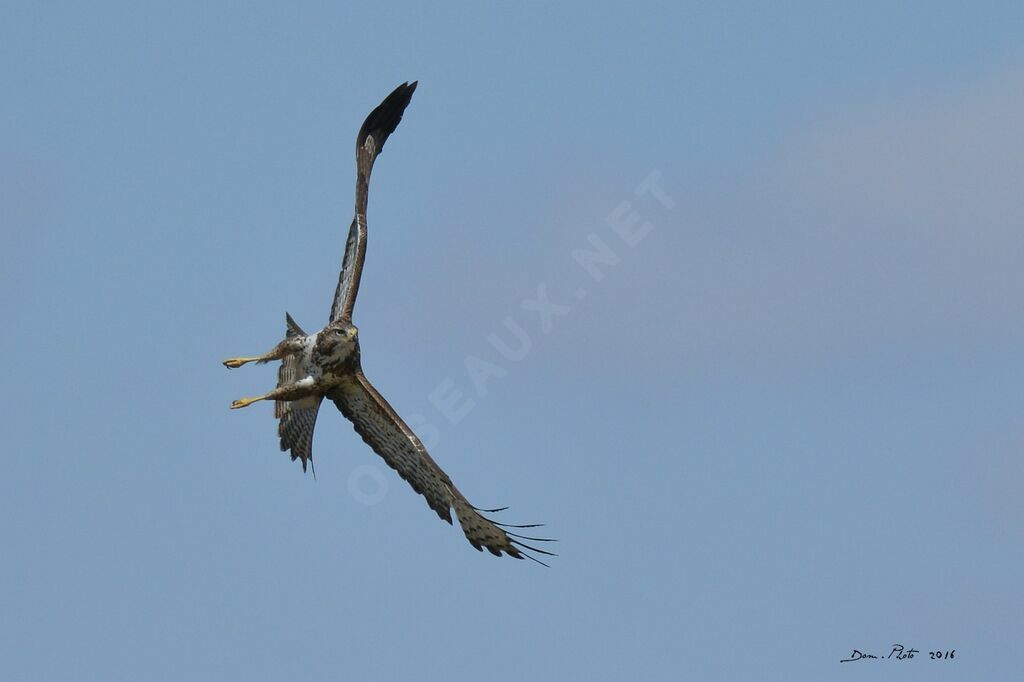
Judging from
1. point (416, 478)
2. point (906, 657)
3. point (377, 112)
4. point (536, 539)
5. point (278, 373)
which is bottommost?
point (906, 657)

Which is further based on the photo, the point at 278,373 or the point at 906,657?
the point at 906,657

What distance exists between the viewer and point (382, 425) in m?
18.0

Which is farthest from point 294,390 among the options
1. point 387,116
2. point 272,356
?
point 387,116

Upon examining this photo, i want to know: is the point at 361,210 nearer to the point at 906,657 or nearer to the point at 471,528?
the point at 471,528

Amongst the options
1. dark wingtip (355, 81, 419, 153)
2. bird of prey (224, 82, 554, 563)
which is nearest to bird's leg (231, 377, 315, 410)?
bird of prey (224, 82, 554, 563)

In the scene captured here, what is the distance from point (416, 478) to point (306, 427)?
1261mm

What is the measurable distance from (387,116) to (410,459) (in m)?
4.11

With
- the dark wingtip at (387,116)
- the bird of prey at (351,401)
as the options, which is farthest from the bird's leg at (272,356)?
the dark wingtip at (387,116)

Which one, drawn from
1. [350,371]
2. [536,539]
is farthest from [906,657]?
[350,371]

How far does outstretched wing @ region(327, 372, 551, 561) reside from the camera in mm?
17734

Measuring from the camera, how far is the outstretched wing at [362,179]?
59.0 ft

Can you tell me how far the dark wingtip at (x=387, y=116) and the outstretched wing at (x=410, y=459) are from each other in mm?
3007

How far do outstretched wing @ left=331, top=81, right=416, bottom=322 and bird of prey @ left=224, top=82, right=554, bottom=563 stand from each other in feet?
0.03

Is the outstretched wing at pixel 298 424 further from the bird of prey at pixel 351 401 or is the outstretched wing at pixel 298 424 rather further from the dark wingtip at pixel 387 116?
the dark wingtip at pixel 387 116
